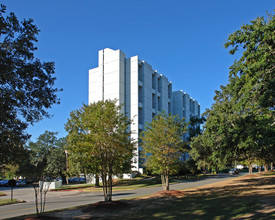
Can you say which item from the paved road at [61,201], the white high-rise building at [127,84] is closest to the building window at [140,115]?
the white high-rise building at [127,84]

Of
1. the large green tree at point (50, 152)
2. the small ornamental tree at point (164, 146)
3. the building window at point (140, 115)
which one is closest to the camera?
the small ornamental tree at point (164, 146)

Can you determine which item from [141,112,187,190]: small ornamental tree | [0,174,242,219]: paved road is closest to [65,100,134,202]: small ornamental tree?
[0,174,242,219]: paved road

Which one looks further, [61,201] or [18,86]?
[61,201]

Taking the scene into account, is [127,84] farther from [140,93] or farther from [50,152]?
[50,152]

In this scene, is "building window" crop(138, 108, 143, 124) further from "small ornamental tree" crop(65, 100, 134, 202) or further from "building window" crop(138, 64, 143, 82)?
"small ornamental tree" crop(65, 100, 134, 202)

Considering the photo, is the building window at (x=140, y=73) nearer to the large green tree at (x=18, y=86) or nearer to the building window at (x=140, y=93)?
the building window at (x=140, y=93)

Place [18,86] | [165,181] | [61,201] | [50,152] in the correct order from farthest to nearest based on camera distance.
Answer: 1. [50,152]
2. [165,181]
3. [61,201]
4. [18,86]

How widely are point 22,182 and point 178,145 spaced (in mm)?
42777

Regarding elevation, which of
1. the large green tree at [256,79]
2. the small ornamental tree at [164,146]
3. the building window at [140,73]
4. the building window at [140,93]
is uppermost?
the building window at [140,73]

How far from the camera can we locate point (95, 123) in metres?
14.7

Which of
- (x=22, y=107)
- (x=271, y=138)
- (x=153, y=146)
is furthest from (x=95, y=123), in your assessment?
(x=271, y=138)

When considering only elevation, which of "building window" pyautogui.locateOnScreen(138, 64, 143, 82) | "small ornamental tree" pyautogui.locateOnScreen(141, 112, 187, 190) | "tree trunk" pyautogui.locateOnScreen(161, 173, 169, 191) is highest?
"building window" pyautogui.locateOnScreen(138, 64, 143, 82)

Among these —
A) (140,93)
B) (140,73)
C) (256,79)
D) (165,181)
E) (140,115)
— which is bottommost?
(165,181)

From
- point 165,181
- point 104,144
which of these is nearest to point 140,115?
point 165,181
